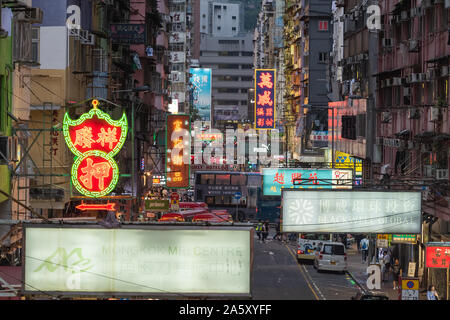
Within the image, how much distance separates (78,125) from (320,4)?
54048 mm

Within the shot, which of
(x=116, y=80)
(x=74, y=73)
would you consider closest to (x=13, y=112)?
(x=74, y=73)

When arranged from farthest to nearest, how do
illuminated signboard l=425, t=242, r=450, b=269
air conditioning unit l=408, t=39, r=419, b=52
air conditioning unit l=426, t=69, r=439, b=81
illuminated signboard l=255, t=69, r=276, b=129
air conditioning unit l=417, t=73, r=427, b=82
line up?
illuminated signboard l=255, t=69, r=276, b=129 → air conditioning unit l=408, t=39, r=419, b=52 → air conditioning unit l=417, t=73, r=427, b=82 → air conditioning unit l=426, t=69, r=439, b=81 → illuminated signboard l=425, t=242, r=450, b=269

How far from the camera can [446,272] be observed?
1091 inches

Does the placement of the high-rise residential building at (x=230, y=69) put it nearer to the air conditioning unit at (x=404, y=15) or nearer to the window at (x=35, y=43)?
the air conditioning unit at (x=404, y=15)

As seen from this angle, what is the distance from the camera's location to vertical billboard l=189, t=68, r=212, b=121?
443 feet

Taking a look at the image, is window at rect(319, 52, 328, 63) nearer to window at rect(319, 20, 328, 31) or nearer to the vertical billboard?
window at rect(319, 20, 328, 31)

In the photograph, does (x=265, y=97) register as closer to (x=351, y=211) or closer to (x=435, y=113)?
(x=435, y=113)

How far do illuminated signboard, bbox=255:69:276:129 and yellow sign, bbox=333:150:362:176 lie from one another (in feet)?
55.8

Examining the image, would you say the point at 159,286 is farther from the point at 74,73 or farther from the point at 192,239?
the point at 74,73

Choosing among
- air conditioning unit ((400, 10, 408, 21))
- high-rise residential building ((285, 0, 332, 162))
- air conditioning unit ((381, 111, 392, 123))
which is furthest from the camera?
high-rise residential building ((285, 0, 332, 162))

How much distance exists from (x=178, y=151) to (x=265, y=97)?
32.4 metres

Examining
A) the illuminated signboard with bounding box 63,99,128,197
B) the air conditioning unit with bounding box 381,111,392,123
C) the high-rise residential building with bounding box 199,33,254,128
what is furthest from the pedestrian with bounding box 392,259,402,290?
the high-rise residential building with bounding box 199,33,254,128

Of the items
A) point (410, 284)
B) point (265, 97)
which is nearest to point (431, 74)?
point (410, 284)
